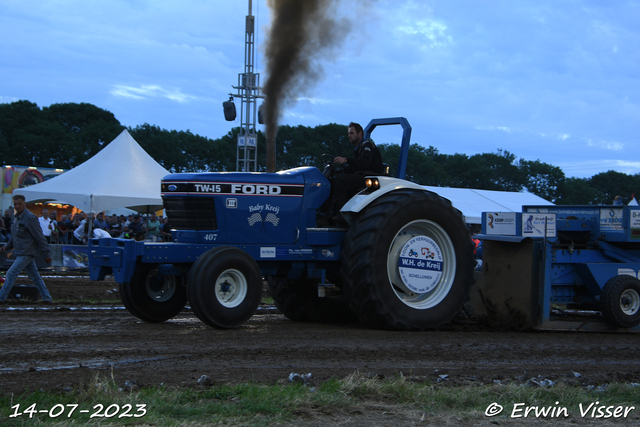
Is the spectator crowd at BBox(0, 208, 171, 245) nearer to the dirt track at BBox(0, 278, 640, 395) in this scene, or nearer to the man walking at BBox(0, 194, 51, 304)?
the man walking at BBox(0, 194, 51, 304)

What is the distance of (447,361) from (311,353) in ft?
3.69

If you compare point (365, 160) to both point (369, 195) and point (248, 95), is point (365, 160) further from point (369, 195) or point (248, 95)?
point (248, 95)

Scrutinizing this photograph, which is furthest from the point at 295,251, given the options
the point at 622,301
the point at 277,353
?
the point at 622,301

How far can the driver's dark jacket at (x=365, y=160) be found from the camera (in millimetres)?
7758

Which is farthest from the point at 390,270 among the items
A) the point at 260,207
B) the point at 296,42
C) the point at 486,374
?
the point at 296,42

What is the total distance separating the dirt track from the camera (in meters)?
4.59

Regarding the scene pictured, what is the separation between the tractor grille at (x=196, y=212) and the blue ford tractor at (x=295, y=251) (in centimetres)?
1

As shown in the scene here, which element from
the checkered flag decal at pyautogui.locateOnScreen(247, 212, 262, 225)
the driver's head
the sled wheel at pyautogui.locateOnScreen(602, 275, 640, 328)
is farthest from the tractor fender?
the sled wheel at pyautogui.locateOnScreen(602, 275, 640, 328)

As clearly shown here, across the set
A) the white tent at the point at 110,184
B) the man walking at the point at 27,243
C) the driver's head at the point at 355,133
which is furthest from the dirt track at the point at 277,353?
the white tent at the point at 110,184

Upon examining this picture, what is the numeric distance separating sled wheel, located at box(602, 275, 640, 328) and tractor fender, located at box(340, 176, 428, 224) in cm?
248

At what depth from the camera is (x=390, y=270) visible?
7.40 metres

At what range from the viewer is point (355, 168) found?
307 inches

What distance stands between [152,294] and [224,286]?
1.15 meters

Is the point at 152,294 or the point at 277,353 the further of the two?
the point at 152,294
